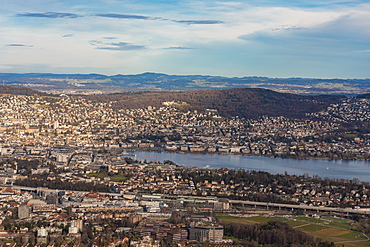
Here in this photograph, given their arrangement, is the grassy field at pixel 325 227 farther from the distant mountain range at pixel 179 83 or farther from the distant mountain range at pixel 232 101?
the distant mountain range at pixel 179 83

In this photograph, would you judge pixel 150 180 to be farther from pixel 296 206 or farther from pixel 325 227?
pixel 325 227

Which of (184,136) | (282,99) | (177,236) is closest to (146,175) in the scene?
(177,236)

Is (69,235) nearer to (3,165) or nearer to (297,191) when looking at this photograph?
(297,191)

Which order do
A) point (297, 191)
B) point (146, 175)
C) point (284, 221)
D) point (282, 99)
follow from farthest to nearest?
point (282, 99)
point (146, 175)
point (297, 191)
point (284, 221)

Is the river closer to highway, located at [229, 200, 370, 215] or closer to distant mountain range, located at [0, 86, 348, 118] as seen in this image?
highway, located at [229, 200, 370, 215]

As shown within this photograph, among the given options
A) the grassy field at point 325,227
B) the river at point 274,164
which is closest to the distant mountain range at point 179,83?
the river at point 274,164

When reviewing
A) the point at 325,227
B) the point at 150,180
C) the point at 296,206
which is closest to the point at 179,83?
the point at 150,180
